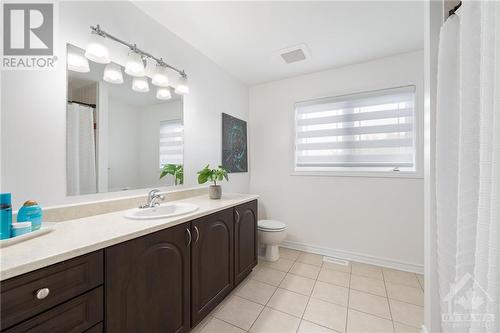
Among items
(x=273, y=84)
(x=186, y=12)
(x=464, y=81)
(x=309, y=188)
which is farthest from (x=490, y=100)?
(x=273, y=84)

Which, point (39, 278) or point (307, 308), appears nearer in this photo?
point (39, 278)

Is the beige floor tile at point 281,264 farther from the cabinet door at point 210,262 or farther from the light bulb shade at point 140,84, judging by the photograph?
the light bulb shade at point 140,84

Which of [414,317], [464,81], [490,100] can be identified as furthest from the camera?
[414,317]

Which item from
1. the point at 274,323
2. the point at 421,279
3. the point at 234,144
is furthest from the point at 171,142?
the point at 421,279

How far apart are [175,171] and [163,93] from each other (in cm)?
73

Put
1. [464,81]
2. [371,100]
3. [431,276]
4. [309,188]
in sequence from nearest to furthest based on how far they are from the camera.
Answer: [464,81] → [431,276] → [371,100] → [309,188]

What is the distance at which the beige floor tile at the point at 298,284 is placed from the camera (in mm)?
1774

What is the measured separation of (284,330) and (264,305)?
0.27 m

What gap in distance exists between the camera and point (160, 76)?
5.32 feet

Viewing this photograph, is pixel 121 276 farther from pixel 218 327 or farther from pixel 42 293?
pixel 218 327

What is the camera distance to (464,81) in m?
0.71

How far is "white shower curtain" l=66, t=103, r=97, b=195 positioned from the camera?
1142 millimetres

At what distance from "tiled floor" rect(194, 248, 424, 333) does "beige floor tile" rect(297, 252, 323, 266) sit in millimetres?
83

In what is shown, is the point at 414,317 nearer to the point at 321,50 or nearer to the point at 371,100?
the point at 371,100
